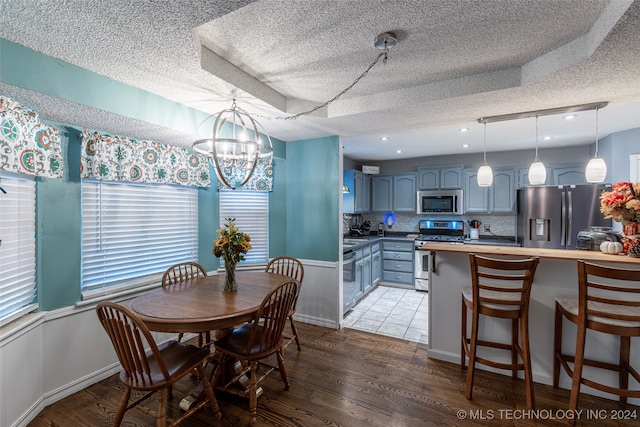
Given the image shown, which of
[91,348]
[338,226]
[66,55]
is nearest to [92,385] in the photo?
[91,348]

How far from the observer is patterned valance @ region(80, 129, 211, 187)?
90.4 inches

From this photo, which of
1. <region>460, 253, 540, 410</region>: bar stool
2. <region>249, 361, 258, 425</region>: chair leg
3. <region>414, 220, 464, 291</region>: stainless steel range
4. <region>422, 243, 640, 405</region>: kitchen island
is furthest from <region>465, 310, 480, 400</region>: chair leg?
<region>414, 220, 464, 291</region>: stainless steel range

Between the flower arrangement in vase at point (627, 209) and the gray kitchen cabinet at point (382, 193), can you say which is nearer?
the flower arrangement in vase at point (627, 209)

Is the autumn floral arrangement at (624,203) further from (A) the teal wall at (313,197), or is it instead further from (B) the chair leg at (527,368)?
(A) the teal wall at (313,197)

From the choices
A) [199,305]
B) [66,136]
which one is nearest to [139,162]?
[66,136]

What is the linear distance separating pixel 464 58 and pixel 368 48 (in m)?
0.72

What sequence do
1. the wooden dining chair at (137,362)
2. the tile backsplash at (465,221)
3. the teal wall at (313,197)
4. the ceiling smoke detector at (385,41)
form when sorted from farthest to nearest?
the tile backsplash at (465,221), the teal wall at (313,197), the ceiling smoke detector at (385,41), the wooden dining chair at (137,362)

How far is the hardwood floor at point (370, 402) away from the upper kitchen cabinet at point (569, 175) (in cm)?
356

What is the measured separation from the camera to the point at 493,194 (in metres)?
4.92

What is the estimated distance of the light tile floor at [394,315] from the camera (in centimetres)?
334

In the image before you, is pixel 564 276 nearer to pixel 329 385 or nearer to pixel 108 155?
pixel 329 385

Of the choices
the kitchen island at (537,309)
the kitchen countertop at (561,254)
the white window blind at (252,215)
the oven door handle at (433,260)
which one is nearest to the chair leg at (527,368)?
the kitchen island at (537,309)

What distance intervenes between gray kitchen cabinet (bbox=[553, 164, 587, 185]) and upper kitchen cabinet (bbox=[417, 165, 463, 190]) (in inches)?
55.2

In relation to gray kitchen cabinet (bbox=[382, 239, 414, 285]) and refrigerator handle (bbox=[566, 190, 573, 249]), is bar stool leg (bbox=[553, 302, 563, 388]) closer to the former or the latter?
A: refrigerator handle (bbox=[566, 190, 573, 249])
